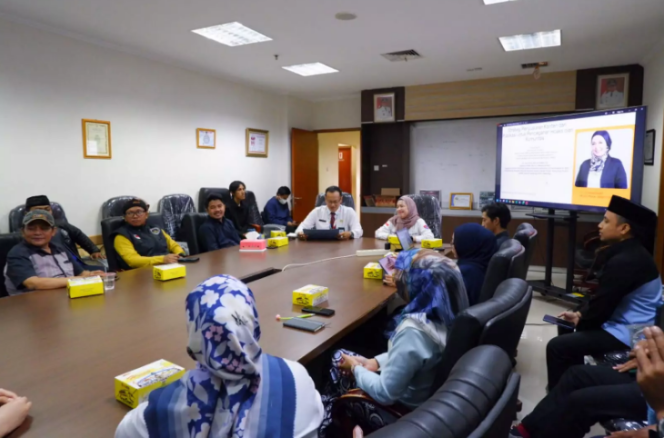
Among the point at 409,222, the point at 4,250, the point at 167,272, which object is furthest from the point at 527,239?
the point at 4,250

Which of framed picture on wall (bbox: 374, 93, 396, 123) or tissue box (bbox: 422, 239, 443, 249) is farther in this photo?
framed picture on wall (bbox: 374, 93, 396, 123)

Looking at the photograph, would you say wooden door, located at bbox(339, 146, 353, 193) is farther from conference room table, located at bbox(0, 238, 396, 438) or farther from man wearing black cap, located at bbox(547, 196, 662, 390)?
man wearing black cap, located at bbox(547, 196, 662, 390)

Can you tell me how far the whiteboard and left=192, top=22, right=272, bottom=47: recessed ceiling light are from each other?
335cm

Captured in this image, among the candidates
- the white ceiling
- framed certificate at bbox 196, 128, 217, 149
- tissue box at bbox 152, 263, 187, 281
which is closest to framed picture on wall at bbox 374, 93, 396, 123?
the white ceiling

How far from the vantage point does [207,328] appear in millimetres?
905

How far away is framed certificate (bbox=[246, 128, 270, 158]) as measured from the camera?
21.6ft

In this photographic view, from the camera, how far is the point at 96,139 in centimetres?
447

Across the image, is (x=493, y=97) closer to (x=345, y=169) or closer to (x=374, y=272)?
(x=374, y=272)

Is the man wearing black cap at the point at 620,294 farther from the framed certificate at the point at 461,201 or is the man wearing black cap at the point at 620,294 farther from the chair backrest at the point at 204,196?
the chair backrest at the point at 204,196

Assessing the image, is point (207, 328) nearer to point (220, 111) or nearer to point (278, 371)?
point (278, 371)

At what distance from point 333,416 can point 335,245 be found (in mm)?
2242

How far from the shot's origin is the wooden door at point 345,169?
10.2 meters

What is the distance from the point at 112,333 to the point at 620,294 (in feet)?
7.50

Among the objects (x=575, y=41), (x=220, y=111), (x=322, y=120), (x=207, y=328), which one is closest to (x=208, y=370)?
(x=207, y=328)
